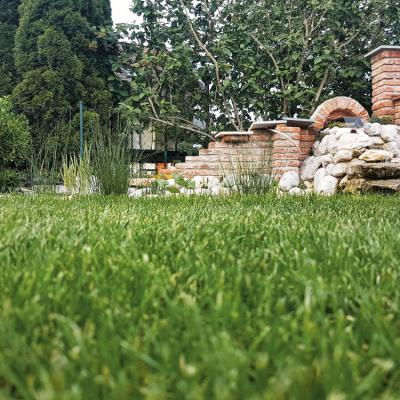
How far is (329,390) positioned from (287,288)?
48 cm

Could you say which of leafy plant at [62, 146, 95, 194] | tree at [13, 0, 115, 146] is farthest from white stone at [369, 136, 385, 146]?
tree at [13, 0, 115, 146]

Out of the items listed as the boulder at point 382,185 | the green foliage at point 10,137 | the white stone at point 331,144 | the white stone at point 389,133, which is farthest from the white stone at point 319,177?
the green foliage at point 10,137

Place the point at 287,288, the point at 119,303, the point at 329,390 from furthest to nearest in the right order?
the point at 287,288 → the point at 119,303 → the point at 329,390

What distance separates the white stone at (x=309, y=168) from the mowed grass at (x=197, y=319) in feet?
17.2

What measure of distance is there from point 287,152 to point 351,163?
126cm

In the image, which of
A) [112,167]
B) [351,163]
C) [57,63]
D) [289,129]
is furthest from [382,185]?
[57,63]

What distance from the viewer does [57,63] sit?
31.3 feet

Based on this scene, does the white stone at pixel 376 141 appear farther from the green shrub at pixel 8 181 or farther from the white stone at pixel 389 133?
the green shrub at pixel 8 181

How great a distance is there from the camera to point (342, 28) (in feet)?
29.9

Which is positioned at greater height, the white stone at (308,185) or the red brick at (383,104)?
the red brick at (383,104)

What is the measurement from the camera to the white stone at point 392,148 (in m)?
6.35

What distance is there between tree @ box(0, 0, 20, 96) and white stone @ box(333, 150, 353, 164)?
7.19 metres

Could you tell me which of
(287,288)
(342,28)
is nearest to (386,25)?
(342,28)

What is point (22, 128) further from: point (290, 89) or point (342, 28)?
point (342, 28)
